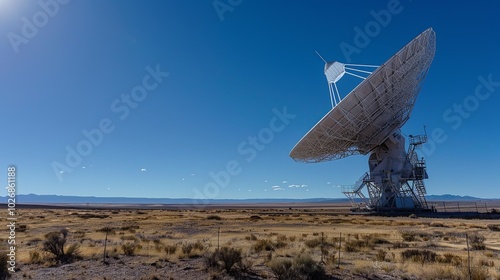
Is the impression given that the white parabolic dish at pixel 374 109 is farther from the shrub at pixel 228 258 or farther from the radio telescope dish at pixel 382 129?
the shrub at pixel 228 258

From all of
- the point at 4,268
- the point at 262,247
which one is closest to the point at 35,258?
the point at 4,268

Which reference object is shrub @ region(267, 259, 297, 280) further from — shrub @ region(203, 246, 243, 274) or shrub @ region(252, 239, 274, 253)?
shrub @ region(252, 239, 274, 253)

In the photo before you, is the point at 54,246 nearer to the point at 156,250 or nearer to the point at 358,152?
the point at 156,250

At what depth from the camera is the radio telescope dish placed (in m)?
34.1

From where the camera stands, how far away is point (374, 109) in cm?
3866

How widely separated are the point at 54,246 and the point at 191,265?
6713mm

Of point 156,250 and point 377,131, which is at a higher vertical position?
point 377,131

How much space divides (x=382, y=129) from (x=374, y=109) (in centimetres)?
657

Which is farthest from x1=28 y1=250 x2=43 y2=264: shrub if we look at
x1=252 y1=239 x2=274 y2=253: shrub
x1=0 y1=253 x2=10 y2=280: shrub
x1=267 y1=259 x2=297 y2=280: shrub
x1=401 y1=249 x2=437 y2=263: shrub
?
x1=401 y1=249 x2=437 y2=263: shrub

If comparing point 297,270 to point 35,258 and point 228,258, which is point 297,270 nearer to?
point 228,258

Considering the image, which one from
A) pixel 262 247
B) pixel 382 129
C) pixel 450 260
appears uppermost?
pixel 382 129

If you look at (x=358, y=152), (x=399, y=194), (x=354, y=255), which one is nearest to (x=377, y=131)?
(x=358, y=152)

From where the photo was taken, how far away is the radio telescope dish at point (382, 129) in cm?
3412

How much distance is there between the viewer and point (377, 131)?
4422 cm
